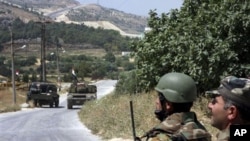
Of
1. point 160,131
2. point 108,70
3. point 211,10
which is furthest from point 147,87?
point 108,70

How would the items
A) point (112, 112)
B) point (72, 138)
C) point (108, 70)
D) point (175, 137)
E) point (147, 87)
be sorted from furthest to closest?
point (108, 70) → point (147, 87) → point (112, 112) → point (72, 138) → point (175, 137)

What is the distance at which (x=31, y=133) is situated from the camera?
947 inches

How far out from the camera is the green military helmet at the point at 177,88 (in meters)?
4.02

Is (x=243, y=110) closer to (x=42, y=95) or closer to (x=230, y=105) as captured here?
(x=230, y=105)

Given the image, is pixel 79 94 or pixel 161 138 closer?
pixel 161 138

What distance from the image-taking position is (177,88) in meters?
4.04

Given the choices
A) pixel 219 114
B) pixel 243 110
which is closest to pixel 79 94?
pixel 219 114

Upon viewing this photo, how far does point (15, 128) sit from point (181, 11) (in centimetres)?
921

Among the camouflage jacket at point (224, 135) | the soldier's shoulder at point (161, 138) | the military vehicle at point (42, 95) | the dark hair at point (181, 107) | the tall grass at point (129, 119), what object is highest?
the dark hair at point (181, 107)

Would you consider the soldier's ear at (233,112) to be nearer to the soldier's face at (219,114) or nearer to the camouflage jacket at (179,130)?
the soldier's face at (219,114)

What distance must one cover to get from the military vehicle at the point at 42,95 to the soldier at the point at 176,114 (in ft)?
152

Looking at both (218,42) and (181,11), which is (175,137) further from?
(181,11)

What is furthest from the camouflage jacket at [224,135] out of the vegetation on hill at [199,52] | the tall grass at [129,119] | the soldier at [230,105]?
the tall grass at [129,119]

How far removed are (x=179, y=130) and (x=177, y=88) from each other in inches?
12.5
